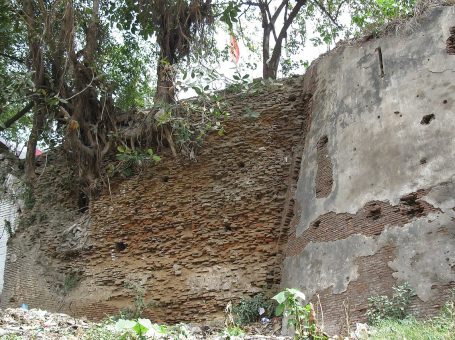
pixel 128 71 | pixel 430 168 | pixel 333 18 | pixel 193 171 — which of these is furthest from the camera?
pixel 333 18

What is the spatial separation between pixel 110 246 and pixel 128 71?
3.39 meters

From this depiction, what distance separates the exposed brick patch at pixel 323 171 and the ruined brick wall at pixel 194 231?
64 cm

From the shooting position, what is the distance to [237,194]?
9.04 m

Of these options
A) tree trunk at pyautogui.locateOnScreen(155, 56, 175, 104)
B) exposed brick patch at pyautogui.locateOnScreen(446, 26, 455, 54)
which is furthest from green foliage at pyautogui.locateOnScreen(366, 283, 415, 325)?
tree trunk at pyautogui.locateOnScreen(155, 56, 175, 104)

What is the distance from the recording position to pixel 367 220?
23.3ft

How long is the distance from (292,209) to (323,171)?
76 cm

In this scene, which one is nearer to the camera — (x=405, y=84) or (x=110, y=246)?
(x=405, y=84)

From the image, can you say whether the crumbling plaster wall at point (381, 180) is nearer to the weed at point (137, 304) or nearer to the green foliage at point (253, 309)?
the green foliage at point (253, 309)

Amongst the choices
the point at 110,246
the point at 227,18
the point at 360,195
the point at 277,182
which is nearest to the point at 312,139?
the point at 277,182

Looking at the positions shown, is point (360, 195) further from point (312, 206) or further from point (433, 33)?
point (433, 33)

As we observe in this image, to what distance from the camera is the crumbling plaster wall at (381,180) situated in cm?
663

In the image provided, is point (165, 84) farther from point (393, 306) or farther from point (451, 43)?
point (393, 306)

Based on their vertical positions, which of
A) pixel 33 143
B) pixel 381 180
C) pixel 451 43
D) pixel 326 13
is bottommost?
pixel 381 180

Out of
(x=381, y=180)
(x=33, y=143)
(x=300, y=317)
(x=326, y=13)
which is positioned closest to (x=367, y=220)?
(x=381, y=180)
